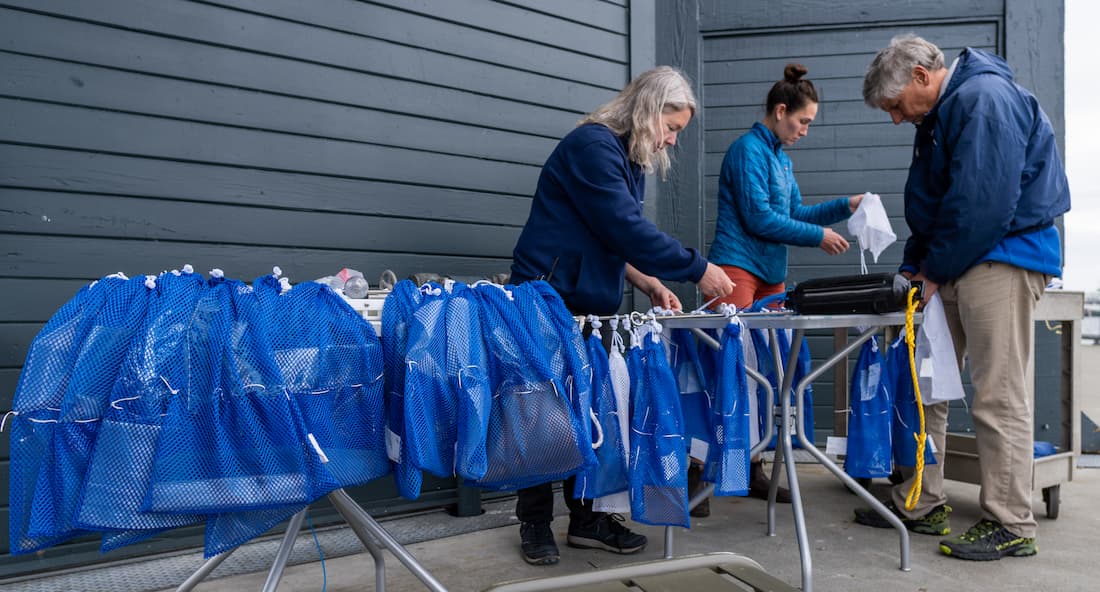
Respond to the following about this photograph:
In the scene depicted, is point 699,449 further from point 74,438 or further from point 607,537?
point 74,438

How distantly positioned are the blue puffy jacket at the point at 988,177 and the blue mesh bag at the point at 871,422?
0.43 metres

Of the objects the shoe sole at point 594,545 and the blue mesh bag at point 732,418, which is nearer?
the blue mesh bag at point 732,418

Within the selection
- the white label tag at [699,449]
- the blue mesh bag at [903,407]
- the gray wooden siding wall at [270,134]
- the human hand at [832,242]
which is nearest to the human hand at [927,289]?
the blue mesh bag at [903,407]

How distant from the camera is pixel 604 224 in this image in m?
2.62

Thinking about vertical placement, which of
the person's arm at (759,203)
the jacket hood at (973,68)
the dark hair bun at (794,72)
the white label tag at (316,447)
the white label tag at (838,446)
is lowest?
the white label tag at (838,446)

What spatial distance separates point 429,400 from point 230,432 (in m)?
0.44

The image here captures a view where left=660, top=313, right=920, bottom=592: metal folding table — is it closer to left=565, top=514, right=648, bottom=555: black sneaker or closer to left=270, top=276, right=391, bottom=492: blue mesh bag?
left=565, top=514, right=648, bottom=555: black sneaker

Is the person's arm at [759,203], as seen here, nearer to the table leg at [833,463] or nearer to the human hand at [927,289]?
the human hand at [927,289]

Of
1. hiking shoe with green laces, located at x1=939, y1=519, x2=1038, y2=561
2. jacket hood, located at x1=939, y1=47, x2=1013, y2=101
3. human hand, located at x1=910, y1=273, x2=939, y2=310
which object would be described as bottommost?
hiking shoe with green laces, located at x1=939, y1=519, x2=1038, y2=561

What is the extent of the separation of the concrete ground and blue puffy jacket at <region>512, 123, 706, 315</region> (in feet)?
3.18

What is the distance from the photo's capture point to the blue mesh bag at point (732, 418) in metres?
2.41

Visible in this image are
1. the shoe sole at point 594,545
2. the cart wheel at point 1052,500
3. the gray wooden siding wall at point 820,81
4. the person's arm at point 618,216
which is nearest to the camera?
the person's arm at point 618,216

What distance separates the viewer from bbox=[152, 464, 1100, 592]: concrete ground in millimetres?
2590

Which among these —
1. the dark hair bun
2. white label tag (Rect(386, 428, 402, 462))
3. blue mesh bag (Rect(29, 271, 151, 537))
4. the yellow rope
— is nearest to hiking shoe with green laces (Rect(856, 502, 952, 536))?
the yellow rope
